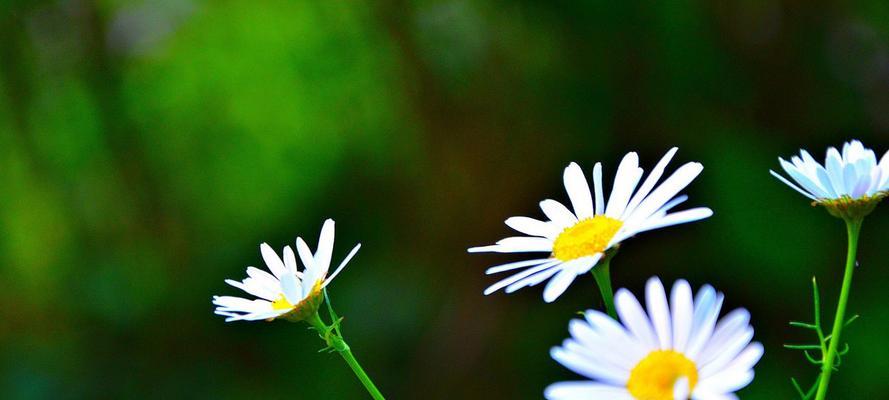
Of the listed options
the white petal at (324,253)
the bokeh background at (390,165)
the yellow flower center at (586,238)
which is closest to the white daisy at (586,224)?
the yellow flower center at (586,238)

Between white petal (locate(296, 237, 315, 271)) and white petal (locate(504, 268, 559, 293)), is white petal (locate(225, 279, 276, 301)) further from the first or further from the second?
white petal (locate(504, 268, 559, 293))

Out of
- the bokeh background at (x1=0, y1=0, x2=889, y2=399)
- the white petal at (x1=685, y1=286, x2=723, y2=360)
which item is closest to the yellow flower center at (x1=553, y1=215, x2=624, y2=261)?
the white petal at (x1=685, y1=286, x2=723, y2=360)

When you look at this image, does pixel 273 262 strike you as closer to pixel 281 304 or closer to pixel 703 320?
pixel 281 304

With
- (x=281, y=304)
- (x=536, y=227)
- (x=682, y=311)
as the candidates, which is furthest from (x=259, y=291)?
(x=682, y=311)

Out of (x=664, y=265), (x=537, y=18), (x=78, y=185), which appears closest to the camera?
(x=664, y=265)

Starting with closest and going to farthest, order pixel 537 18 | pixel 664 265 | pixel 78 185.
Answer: pixel 664 265 < pixel 537 18 < pixel 78 185

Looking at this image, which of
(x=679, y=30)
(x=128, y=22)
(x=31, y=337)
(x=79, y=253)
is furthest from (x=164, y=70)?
(x=679, y=30)

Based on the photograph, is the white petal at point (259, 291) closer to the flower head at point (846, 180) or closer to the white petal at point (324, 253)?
the white petal at point (324, 253)

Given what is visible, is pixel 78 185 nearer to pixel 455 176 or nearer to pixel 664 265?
pixel 455 176

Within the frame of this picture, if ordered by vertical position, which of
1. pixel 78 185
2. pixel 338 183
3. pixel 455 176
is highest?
pixel 78 185
